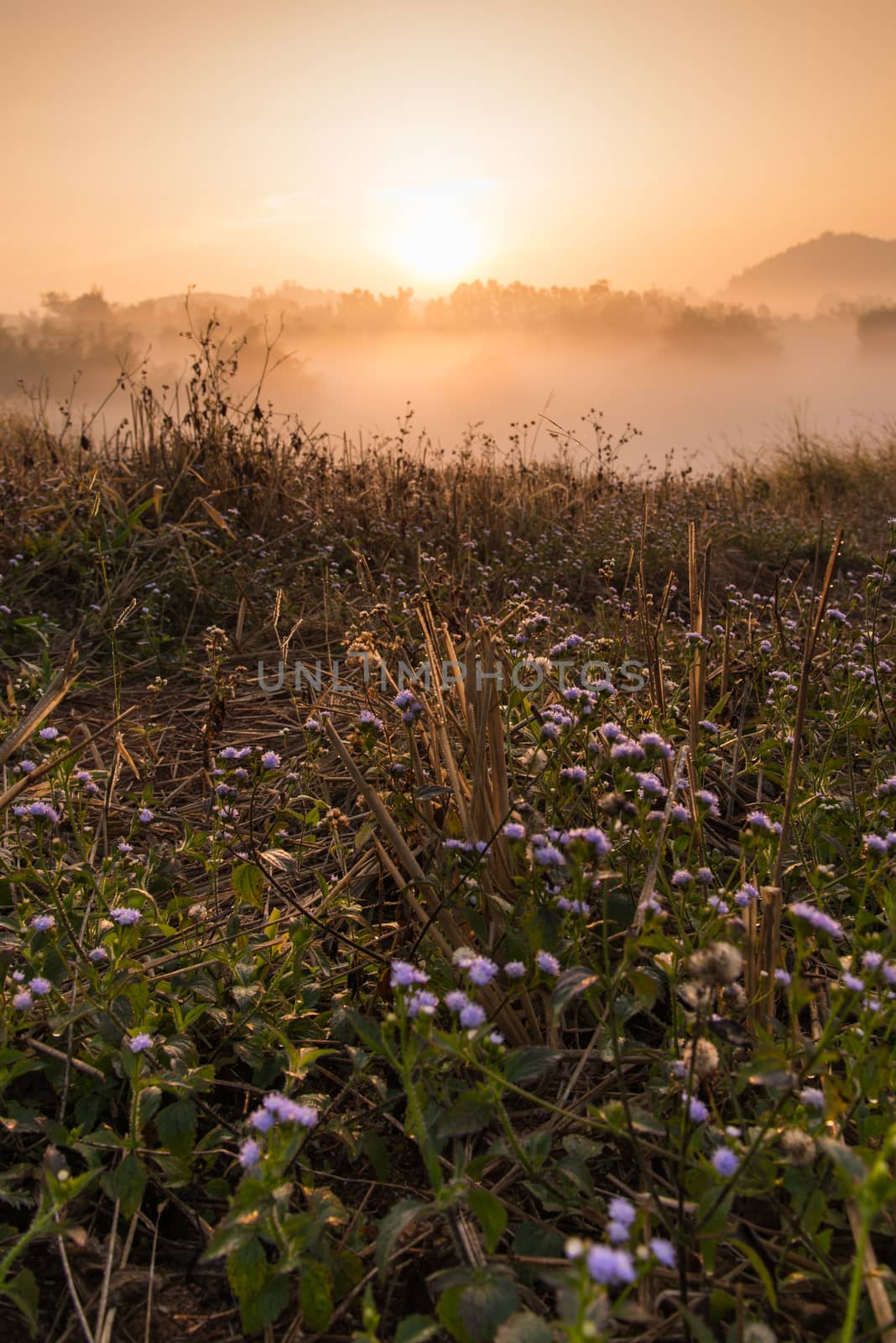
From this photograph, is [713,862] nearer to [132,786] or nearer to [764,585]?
[132,786]

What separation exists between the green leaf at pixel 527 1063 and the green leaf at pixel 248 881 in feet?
2.99

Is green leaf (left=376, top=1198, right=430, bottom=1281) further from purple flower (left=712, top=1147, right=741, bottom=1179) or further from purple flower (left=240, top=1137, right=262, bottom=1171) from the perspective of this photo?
purple flower (left=712, top=1147, right=741, bottom=1179)

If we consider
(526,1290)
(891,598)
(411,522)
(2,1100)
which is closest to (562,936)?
(526,1290)

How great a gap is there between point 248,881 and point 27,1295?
0.95m

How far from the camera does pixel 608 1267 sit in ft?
3.27

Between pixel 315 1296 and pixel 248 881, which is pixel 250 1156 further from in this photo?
pixel 248 881

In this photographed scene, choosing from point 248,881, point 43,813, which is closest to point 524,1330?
point 248,881

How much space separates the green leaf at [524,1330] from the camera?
1153 millimetres

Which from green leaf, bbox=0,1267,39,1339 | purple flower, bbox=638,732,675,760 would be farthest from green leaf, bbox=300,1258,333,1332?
purple flower, bbox=638,732,675,760

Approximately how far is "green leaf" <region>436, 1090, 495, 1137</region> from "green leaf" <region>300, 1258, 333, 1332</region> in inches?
10.7

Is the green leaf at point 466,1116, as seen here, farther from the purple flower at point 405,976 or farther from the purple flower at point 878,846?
the purple flower at point 878,846

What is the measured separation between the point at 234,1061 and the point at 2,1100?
0.48 m

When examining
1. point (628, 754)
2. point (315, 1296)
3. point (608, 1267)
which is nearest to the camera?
point (608, 1267)

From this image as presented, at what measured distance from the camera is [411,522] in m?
7.10
